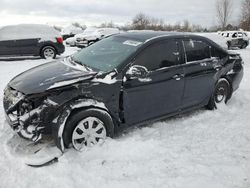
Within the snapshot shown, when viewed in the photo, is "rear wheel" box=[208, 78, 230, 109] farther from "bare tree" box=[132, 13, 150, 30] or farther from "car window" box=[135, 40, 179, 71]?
"bare tree" box=[132, 13, 150, 30]

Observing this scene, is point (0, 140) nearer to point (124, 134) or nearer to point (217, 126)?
point (124, 134)

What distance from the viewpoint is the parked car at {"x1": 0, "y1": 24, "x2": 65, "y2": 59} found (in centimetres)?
1203

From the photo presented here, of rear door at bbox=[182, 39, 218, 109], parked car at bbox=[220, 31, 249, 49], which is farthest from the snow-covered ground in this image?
parked car at bbox=[220, 31, 249, 49]

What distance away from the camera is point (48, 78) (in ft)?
13.0

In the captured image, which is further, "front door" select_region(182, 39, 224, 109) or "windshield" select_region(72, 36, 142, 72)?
"front door" select_region(182, 39, 224, 109)

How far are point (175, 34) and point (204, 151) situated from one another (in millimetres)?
2078

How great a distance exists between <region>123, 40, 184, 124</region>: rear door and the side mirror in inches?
2.2

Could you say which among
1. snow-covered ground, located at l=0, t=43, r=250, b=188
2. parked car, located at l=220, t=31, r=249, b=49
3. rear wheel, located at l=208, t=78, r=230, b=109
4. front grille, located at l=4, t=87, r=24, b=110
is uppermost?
front grille, located at l=4, t=87, r=24, b=110

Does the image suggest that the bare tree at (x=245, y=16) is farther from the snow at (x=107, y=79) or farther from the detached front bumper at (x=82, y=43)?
the snow at (x=107, y=79)

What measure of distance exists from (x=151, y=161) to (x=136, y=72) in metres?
1.27

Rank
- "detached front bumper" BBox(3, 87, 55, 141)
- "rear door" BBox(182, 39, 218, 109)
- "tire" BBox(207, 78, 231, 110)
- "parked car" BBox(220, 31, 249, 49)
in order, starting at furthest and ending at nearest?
"parked car" BBox(220, 31, 249, 49) → "tire" BBox(207, 78, 231, 110) → "rear door" BBox(182, 39, 218, 109) → "detached front bumper" BBox(3, 87, 55, 141)

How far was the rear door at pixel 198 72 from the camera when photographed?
4.93m

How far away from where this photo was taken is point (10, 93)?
157 inches

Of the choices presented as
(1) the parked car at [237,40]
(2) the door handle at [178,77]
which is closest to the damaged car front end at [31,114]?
(2) the door handle at [178,77]
